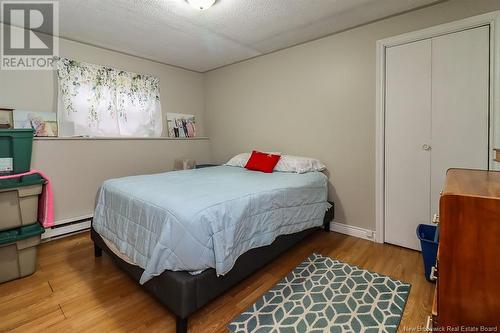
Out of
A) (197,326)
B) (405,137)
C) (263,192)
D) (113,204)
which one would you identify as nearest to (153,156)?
(113,204)

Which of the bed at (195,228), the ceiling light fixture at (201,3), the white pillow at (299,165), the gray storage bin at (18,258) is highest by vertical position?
the ceiling light fixture at (201,3)

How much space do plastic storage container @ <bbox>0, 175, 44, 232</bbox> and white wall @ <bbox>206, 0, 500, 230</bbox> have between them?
256 cm

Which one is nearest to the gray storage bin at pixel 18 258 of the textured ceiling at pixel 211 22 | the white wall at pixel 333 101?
the textured ceiling at pixel 211 22

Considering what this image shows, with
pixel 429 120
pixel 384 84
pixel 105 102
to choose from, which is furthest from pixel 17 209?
pixel 429 120

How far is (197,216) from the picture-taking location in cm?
146

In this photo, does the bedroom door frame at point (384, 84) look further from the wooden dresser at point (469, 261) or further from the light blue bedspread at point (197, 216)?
the wooden dresser at point (469, 261)

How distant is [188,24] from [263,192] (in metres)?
1.93

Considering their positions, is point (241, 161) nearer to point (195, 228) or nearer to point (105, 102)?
point (105, 102)

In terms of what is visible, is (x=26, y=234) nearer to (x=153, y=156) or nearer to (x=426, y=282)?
(x=153, y=156)

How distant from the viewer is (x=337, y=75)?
2.88 meters

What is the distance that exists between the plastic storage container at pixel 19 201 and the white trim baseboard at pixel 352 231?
2.99 meters

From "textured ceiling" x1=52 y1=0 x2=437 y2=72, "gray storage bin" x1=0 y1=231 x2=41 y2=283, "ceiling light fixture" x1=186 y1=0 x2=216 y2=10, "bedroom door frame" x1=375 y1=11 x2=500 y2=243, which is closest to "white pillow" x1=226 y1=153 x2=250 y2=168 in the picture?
"textured ceiling" x1=52 y1=0 x2=437 y2=72

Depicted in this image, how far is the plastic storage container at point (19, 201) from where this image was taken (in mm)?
1942

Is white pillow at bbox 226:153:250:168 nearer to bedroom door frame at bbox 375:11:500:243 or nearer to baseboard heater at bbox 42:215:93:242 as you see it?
bedroom door frame at bbox 375:11:500:243
